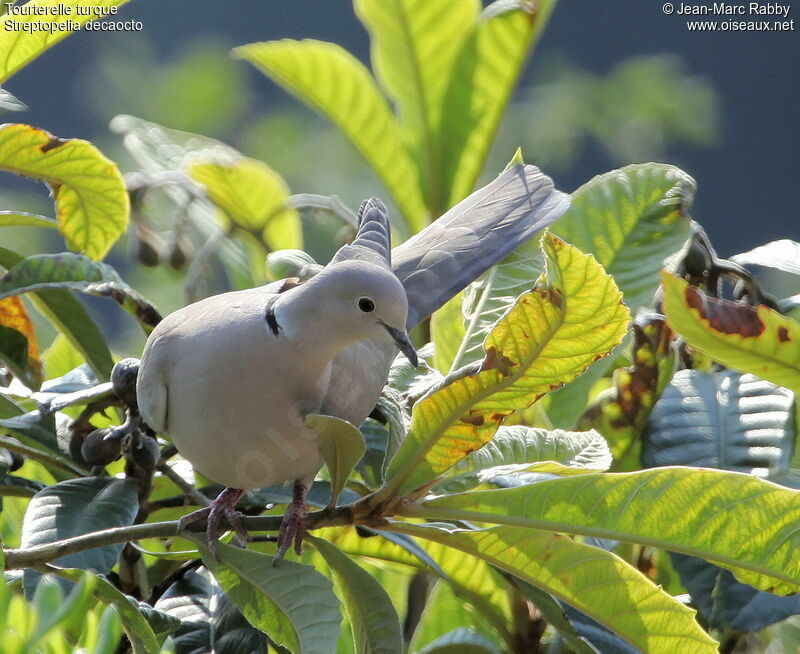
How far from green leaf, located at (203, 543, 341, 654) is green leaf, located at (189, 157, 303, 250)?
803mm

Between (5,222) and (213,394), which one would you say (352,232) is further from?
(213,394)

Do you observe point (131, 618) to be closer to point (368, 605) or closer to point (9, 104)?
point (368, 605)

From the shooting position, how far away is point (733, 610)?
3.54 feet

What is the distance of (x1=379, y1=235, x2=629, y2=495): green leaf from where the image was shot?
0.83m

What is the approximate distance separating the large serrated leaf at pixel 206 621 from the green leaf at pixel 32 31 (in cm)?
69

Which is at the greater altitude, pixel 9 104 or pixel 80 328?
pixel 9 104

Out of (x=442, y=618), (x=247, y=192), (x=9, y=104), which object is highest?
(x=9, y=104)

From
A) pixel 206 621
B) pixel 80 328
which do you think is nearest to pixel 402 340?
pixel 206 621

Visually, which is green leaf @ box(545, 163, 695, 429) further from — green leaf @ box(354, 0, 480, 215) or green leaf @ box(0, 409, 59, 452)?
green leaf @ box(0, 409, 59, 452)

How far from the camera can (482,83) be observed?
166cm

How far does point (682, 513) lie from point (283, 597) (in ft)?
1.19

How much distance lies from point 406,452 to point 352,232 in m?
0.78

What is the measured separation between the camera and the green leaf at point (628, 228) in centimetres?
130

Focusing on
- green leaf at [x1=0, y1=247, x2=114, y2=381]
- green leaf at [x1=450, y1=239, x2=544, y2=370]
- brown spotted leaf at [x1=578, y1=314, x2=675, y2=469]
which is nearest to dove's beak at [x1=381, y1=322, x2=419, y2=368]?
green leaf at [x1=450, y1=239, x2=544, y2=370]
